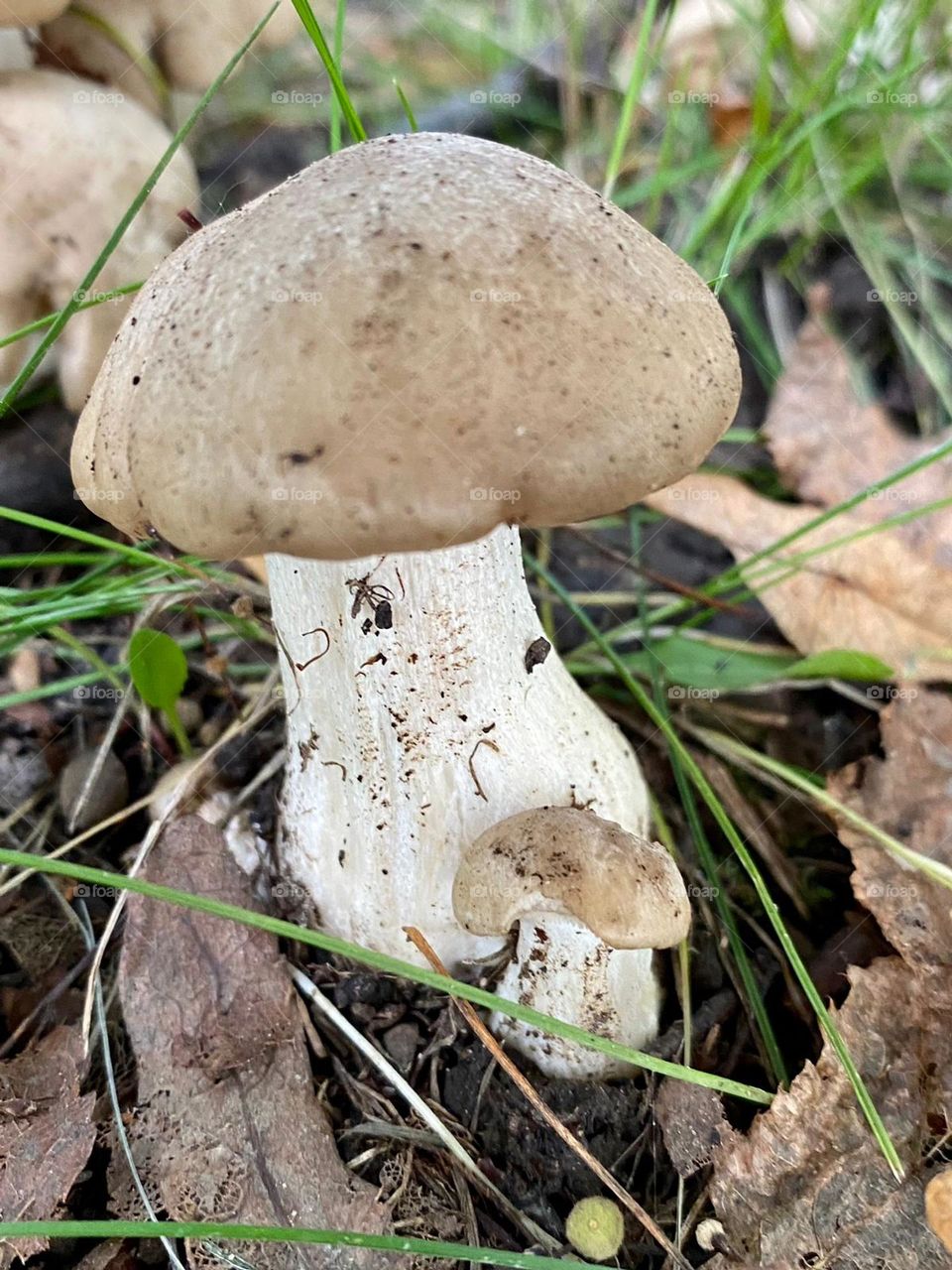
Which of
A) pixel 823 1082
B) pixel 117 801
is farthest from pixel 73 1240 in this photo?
pixel 823 1082

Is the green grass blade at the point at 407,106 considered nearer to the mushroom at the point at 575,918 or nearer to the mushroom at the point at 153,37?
the mushroom at the point at 153,37

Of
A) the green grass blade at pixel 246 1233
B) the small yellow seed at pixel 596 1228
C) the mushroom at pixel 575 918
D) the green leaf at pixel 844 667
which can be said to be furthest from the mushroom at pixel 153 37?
the small yellow seed at pixel 596 1228

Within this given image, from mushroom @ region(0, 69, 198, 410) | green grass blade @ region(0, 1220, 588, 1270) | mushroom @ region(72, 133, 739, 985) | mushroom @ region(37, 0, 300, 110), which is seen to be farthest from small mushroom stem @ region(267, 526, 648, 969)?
mushroom @ region(37, 0, 300, 110)

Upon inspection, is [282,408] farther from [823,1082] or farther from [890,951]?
[890,951]

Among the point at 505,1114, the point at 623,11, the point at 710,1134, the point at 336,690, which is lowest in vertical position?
the point at 505,1114

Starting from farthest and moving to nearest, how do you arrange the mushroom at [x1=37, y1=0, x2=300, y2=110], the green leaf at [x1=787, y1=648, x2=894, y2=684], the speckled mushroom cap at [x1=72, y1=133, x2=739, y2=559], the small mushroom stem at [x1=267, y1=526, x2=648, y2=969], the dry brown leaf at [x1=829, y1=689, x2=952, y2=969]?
1. the mushroom at [x1=37, y1=0, x2=300, y2=110]
2. the green leaf at [x1=787, y1=648, x2=894, y2=684]
3. the dry brown leaf at [x1=829, y1=689, x2=952, y2=969]
4. the small mushroom stem at [x1=267, y1=526, x2=648, y2=969]
5. the speckled mushroom cap at [x1=72, y1=133, x2=739, y2=559]

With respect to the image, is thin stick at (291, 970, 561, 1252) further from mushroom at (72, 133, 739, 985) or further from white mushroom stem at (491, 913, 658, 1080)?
mushroom at (72, 133, 739, 985)

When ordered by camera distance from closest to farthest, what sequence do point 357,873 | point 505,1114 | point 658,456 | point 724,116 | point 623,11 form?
point 658,456, point 505,1114, point 357,873, point 724,116, point 623,11
